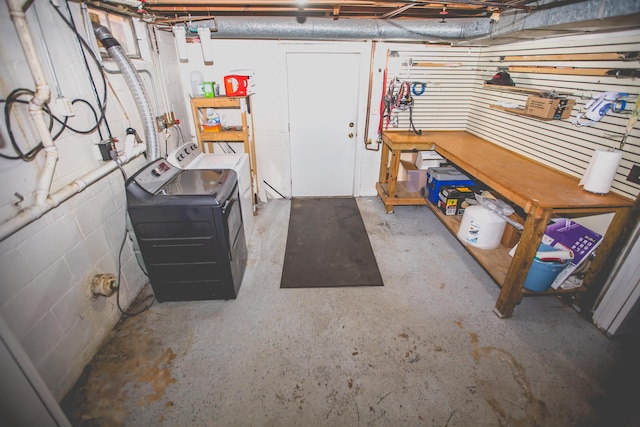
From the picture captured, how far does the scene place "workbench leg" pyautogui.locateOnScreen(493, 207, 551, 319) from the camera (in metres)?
1.97

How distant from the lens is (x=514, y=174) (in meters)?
2.50

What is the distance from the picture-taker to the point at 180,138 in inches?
140

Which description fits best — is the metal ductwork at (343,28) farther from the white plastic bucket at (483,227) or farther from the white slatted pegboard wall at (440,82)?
the white plastic bucket at (483,227)

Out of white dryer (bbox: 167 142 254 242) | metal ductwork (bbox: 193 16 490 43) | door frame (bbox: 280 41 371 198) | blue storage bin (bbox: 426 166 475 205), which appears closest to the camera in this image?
white dryer (bbox: 167 142 254 242)

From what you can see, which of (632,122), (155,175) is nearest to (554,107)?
(632,122)

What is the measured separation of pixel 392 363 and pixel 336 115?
3.19 meters

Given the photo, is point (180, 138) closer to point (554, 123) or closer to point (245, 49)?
point (245, 49)

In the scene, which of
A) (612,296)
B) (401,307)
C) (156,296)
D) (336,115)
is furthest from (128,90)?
(612,296)

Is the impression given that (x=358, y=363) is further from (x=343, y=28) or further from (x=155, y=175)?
(x=343, y=28)

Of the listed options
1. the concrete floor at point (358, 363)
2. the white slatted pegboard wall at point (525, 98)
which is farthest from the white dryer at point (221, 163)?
the white slatted pegboard wall at point (525, 98)

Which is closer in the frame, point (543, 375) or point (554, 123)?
point (543, 375)

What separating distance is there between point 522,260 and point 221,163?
9.34ft

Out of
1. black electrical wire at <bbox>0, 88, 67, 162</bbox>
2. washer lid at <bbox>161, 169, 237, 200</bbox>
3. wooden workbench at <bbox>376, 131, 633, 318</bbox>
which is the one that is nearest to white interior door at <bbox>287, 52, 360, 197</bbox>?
wooden workbench at <bbox>376, 131, 633, 318</bbox>

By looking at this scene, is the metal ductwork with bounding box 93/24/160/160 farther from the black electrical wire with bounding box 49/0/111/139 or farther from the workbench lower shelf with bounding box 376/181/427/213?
the workbench lower shelf with bounding box 376/181/427/213
